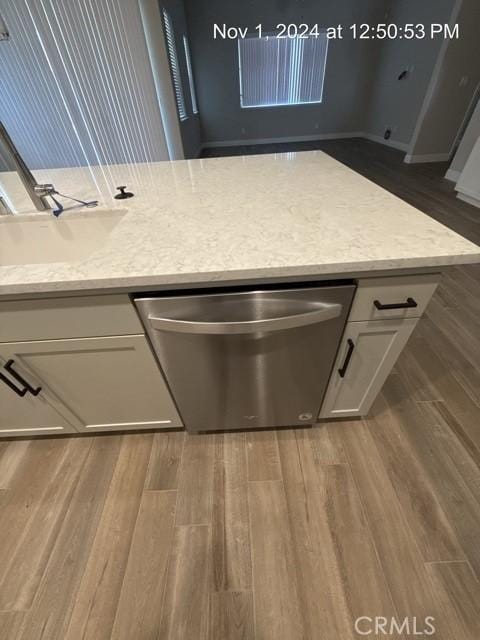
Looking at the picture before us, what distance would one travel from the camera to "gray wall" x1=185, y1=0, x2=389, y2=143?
5.41 metres

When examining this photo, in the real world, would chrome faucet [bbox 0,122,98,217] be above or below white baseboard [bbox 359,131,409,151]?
above

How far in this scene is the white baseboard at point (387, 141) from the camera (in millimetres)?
5533

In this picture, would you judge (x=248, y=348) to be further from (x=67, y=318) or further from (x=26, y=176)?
(x=26, y=176)

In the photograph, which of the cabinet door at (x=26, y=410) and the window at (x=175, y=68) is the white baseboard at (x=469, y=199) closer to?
the window at (x=175, y=68)

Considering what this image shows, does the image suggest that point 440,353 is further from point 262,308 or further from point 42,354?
point 42,354

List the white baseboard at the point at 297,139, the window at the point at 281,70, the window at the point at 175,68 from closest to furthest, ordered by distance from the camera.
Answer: the window at the point at 175,68, the window at the point at 281,70, the white baseboard at the point at 297,139

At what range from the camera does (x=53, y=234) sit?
1.04m

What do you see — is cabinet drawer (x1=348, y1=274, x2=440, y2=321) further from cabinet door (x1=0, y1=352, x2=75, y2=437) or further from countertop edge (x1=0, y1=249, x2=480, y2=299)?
cabinet door (x1=0, y1=352, x2=75, y2=437)

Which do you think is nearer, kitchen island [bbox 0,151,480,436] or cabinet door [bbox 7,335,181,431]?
kitchen island [bbox 0,151,480,436]

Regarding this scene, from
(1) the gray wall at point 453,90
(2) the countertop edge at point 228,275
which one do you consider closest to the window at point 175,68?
(1) the gray wall at point 453,90

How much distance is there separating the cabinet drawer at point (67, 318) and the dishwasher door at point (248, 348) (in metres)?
0.06

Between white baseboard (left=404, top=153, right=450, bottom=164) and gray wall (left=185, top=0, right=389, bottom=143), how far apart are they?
10.3 ft

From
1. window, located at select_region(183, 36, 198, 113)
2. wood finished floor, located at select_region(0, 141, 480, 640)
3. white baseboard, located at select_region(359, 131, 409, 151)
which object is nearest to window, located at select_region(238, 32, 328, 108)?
window, located at select_region(183, 36, 198, 113)

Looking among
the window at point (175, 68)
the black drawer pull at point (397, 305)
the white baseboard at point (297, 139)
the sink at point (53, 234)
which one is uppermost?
the window at point (175, 68)
